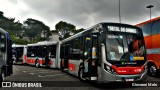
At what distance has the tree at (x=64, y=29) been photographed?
89875mm

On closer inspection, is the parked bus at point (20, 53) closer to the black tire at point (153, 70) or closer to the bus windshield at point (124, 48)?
the black tire at point (153, 70)

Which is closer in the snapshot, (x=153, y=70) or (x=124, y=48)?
(x=124, y=48)

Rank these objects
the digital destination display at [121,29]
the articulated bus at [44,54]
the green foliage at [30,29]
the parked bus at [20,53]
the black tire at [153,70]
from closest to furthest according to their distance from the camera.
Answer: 1. the digital destination display at [121,29]
2. the black tire at [153,70]
3. the articulated bus at [44,54]
4. the parked bus at [20,53]
5. the green foliage at [30,29]

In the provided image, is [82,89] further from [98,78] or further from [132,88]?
[132,88]

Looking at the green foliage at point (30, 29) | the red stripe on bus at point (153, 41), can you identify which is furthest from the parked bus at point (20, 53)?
the green foliage at point (30, 29)

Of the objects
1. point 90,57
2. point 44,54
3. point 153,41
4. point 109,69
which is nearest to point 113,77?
point 109,69

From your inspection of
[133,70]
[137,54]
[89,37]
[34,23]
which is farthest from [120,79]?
[34,23]

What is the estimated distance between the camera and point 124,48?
9.39 meters

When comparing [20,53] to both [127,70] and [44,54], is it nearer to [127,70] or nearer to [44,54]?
[44,54]

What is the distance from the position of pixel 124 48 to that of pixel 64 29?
80760 millimetres

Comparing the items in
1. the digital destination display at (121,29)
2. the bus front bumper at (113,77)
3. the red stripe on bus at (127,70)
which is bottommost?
the bus front bumper at (113,77)

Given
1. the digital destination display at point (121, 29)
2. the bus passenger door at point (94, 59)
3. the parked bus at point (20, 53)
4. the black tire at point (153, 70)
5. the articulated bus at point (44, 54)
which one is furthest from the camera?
the parked bus at point (20, 53)

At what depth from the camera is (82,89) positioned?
9383 mm

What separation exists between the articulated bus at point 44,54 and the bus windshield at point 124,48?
12.5 metres
